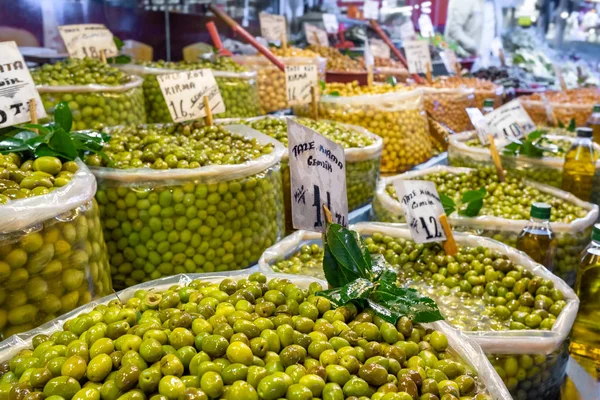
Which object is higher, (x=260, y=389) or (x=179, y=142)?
(x=179, y=142)

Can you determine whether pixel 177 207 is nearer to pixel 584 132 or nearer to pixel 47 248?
pixel 47 248

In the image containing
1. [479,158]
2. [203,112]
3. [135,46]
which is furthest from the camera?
[135,46]

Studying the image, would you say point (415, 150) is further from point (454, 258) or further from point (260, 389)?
point (260, 389)

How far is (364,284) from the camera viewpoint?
1.22 meters

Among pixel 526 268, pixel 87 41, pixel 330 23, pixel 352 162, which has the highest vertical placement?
pixel 330 23

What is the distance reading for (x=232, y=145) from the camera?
6.95 feet

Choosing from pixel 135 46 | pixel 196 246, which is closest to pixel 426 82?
pixel 135 46

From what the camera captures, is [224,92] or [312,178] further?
[224,92]

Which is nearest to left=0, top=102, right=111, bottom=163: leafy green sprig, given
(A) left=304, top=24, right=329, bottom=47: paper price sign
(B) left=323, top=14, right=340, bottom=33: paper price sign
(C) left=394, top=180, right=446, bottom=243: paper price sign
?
(C) left=394, top=180, right=446, bottom=243: paper price sign

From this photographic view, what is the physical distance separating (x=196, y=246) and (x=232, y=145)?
0.48 m

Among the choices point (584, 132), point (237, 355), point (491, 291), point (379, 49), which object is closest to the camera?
point (237, 355)

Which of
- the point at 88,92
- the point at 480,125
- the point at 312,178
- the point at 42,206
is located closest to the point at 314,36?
the point at 480,125

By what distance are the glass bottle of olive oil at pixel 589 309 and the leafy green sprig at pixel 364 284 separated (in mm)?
834

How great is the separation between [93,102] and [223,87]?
2.79ft
